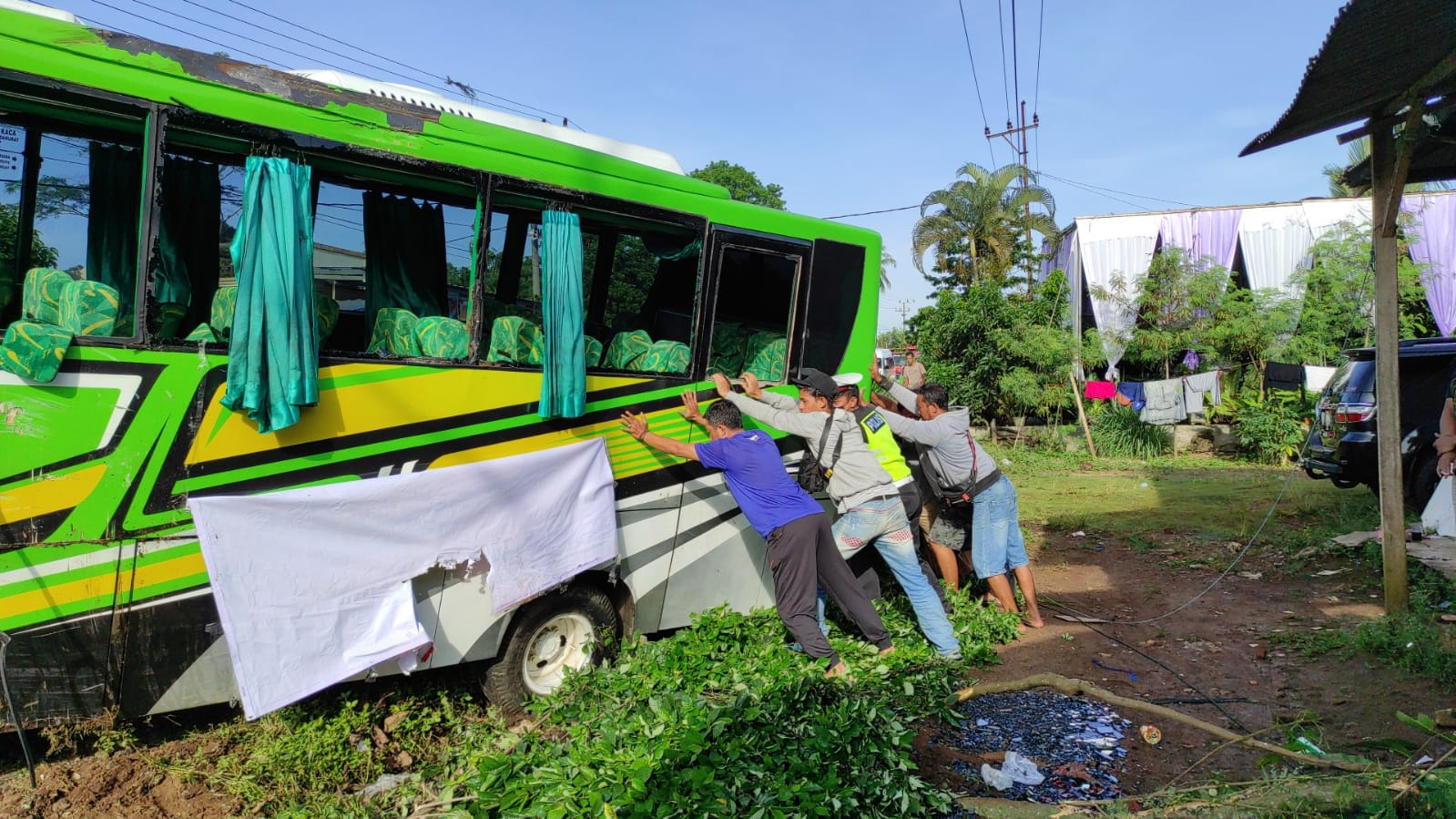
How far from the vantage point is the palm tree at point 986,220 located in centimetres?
2892

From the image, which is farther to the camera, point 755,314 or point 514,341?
point 755,314

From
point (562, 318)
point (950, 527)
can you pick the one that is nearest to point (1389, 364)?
point (950, 527)

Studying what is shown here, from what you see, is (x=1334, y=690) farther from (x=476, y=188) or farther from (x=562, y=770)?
(x=476, y=188)

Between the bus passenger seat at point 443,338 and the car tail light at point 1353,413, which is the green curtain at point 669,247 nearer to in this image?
the bus passenger seat at point 443,338

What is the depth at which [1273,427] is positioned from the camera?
16.8 meters

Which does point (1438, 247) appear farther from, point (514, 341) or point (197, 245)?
point (197, 245)

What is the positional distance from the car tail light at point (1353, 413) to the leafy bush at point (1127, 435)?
8099mm

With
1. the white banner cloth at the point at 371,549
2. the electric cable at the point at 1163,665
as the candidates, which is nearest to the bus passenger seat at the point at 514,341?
the white banner cloth at the point at 371,549

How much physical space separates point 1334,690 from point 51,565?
677 centimetres

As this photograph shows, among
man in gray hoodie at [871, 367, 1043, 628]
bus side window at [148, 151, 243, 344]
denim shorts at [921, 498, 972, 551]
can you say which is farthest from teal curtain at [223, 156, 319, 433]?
denim shorts at [921, 498, 972, 551]

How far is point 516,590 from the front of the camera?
14.8 ft

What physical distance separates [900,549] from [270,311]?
13.5 feet

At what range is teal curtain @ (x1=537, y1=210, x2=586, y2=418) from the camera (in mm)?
4680

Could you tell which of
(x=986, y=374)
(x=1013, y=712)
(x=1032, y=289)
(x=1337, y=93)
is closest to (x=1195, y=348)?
(x=986, y=374)
